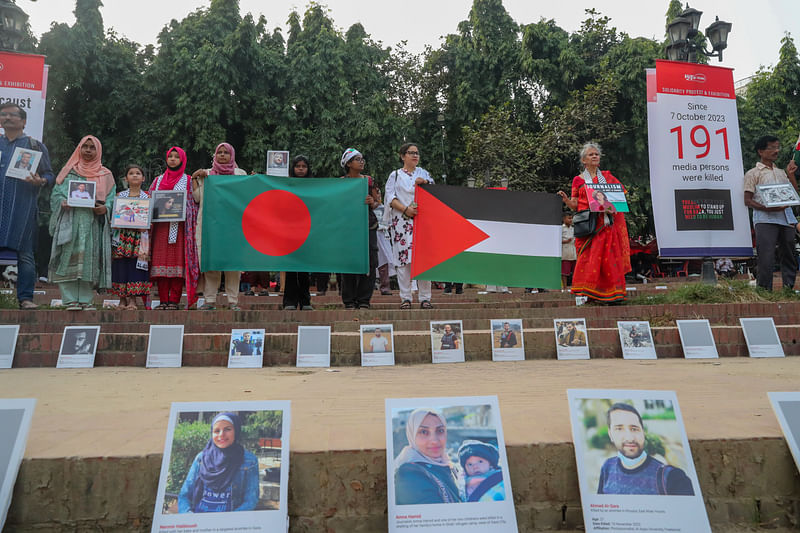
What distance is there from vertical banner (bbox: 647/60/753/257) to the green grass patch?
3.60 ft

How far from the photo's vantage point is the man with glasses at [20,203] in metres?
5.30

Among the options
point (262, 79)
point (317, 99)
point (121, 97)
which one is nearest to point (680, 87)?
point (317, 99)

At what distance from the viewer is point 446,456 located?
164 cm

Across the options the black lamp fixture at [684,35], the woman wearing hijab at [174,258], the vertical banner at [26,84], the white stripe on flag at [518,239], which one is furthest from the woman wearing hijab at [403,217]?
the black lamp fixture at [684,35]

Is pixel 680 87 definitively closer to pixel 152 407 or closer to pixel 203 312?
pixel 203 312

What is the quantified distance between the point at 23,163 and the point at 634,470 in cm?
593

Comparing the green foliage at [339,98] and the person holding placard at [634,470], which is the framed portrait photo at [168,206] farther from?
the green foliage at [339,98]

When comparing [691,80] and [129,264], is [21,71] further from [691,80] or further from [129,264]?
[691,80]

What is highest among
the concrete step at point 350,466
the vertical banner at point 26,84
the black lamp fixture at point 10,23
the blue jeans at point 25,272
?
the black lamp fixture at point 10,23

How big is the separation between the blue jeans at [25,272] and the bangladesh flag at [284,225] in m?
1.57

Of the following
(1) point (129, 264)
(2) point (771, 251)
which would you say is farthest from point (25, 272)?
(2) point (771, 251)

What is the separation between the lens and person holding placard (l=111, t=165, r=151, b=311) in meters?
5.67

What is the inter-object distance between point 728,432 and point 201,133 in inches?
593

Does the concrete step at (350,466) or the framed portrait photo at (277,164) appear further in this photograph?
the framed portrait photo at (277,164)
